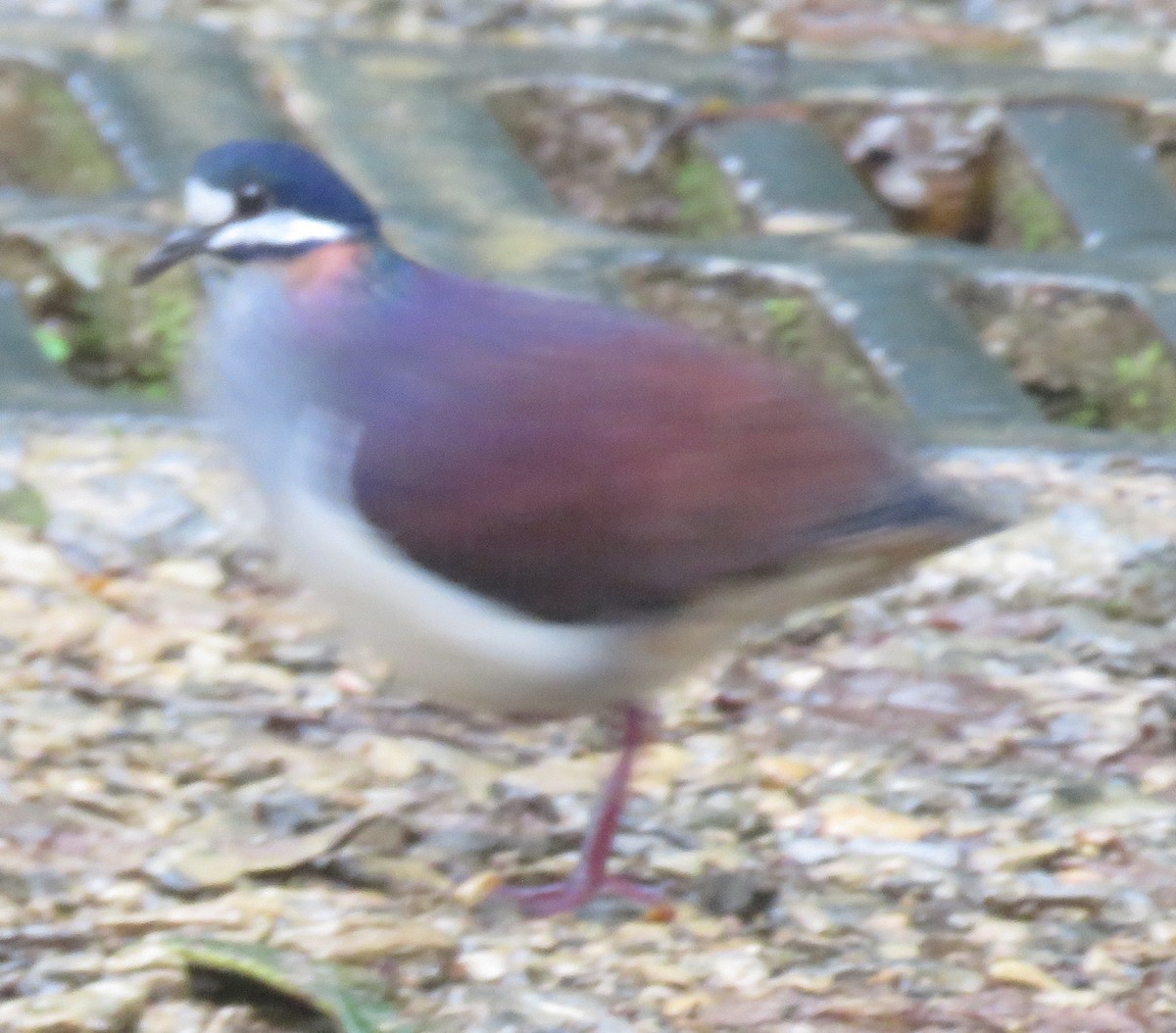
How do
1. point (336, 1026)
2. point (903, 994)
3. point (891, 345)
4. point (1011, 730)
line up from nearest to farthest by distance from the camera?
point (336, 1026) → point (903, 994) → point (1011, 730) → point (891, 345)

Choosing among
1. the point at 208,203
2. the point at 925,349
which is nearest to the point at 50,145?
the point at 925,349

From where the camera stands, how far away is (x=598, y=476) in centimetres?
283

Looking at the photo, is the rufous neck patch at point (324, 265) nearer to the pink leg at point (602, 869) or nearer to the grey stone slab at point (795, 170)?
the pink leg at point (602, 869)

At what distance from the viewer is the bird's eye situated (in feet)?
10.3

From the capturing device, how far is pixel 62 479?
3.99 meters

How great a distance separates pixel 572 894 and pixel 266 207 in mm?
873

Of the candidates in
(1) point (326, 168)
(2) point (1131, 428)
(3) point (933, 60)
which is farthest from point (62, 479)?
(3) point (933, 60)

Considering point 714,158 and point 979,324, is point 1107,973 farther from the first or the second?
point 714,158

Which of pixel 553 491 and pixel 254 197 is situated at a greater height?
pixel 254 197

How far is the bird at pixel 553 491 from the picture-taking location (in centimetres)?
284

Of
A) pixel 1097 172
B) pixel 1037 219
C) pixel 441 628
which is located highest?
pixel 441 628

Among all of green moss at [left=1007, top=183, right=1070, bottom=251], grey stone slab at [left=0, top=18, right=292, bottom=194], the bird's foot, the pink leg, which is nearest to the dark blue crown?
the pink leg

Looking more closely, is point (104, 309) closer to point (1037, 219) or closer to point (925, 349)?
point (925, 349)

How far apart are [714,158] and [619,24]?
107 centimetres
